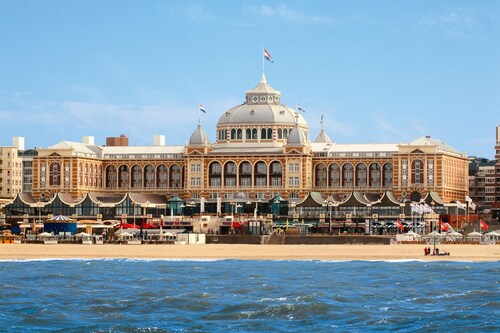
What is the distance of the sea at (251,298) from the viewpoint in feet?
270

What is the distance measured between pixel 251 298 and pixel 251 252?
60.1 meters

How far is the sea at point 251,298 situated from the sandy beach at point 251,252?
13.9 metres

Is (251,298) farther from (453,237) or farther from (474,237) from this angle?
(474,237)

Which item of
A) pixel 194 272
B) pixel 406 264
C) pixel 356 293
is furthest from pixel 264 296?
pixel 406 264

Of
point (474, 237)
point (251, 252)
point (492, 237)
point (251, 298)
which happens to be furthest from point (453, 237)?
point (251, 298)

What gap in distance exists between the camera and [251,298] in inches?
3770

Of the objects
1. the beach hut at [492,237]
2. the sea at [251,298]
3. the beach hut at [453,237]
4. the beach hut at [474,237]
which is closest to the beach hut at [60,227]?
the beach hut at [453,237]

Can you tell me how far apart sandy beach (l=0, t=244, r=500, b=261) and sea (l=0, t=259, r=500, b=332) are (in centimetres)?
1389

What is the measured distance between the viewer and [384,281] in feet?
362

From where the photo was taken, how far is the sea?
8238 centimetres

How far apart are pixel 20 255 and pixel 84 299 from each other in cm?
5556

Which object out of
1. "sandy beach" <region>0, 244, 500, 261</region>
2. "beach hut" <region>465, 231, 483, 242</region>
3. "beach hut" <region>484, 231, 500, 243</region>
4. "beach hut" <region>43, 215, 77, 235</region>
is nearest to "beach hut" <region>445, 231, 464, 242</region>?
"beach hut" <region>465, 231, 483, 242</region>

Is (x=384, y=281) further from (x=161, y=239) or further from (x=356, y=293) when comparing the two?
(x=161, y=239)

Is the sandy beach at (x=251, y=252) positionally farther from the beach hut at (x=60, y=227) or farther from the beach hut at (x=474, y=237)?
the beach hut at (x=60, y=227)
